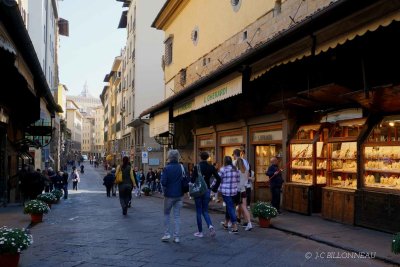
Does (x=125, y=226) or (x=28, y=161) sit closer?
(x=125, y=226)

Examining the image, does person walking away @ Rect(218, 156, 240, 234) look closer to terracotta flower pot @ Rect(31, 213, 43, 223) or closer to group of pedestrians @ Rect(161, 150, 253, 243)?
Result: group of pedestrians @ Rect(161, 150, 253, 243)

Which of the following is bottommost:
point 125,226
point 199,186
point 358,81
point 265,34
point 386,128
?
point 125,226

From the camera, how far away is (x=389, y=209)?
1004 centimetres

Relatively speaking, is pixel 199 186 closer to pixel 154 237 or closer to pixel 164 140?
pixel 154 237

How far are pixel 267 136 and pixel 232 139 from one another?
3.29 m

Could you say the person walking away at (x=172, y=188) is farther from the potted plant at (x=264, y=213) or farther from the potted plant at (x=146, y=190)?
the potted plant at (x=146, y=190)

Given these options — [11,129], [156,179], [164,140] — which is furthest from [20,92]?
[156,179]

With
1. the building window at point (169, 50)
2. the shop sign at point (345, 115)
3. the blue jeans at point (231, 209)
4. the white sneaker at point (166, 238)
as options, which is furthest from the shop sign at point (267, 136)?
the building window at point (169, 50)

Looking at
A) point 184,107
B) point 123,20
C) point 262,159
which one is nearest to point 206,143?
point 184,107

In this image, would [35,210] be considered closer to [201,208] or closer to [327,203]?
[201,208]

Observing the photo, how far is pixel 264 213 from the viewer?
432 inches

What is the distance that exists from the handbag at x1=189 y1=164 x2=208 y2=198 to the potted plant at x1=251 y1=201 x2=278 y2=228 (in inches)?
76.4

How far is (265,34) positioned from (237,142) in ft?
14.7

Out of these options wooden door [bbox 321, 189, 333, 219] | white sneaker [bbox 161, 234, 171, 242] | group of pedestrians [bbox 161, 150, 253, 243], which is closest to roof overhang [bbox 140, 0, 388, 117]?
group of pedestrians [bbox 161, 150, 253, 243]
